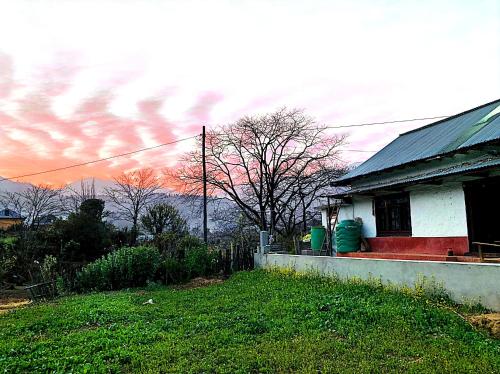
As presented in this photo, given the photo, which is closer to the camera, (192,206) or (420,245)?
(420,245)

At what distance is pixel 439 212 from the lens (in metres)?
12.9

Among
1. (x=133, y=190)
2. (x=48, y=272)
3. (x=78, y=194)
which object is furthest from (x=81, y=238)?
(x=78, y=194)

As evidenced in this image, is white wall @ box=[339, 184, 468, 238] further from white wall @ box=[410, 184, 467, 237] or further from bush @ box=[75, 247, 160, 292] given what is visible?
Answer: bush @ box=[75, 247, 160, 292]

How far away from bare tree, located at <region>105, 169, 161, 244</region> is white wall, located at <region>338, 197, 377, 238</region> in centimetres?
2881

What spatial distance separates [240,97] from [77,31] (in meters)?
6.91

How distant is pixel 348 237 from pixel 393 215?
2099 mm

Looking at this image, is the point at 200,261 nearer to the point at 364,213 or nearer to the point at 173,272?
the point at 173,272

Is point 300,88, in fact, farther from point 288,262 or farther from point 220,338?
point 220,338

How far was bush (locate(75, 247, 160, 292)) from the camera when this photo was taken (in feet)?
Result: 52.3

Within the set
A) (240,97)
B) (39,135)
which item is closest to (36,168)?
(39,135)

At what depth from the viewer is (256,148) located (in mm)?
28062

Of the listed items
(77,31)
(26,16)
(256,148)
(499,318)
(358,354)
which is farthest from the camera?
(256,148)

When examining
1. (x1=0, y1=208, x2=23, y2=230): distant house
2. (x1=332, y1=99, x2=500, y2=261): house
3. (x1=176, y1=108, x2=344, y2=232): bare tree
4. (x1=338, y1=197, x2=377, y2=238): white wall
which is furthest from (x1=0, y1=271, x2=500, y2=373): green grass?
(x1=0, y1=208, x2=23, y2=230): distant house

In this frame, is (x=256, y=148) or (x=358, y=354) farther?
(x=256, y=148)
